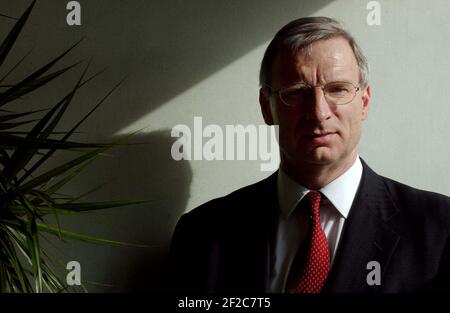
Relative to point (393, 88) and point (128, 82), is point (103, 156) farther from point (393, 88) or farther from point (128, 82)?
point (393, 88)

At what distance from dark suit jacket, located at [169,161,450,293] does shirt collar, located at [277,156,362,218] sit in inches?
1.1

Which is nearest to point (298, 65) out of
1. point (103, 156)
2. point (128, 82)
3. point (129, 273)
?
point (128, 82)

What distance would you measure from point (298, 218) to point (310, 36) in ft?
2.14

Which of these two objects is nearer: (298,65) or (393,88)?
(298,65)

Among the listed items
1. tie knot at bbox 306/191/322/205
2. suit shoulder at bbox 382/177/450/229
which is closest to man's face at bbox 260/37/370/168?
tie knot at bbox 306/191/322/205

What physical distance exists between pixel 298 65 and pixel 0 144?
1.03 metres

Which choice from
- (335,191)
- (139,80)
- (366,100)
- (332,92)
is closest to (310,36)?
(332,92)

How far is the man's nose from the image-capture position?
2.15 m

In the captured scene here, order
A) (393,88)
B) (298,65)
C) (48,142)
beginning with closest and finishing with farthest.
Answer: (48,142) < (298,65) < (393,88)

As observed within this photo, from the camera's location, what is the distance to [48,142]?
1.94 metres

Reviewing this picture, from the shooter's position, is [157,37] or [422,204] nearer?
[422,204]

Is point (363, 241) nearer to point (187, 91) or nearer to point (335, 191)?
point (335, 191)

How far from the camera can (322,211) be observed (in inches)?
Result: 89.4
